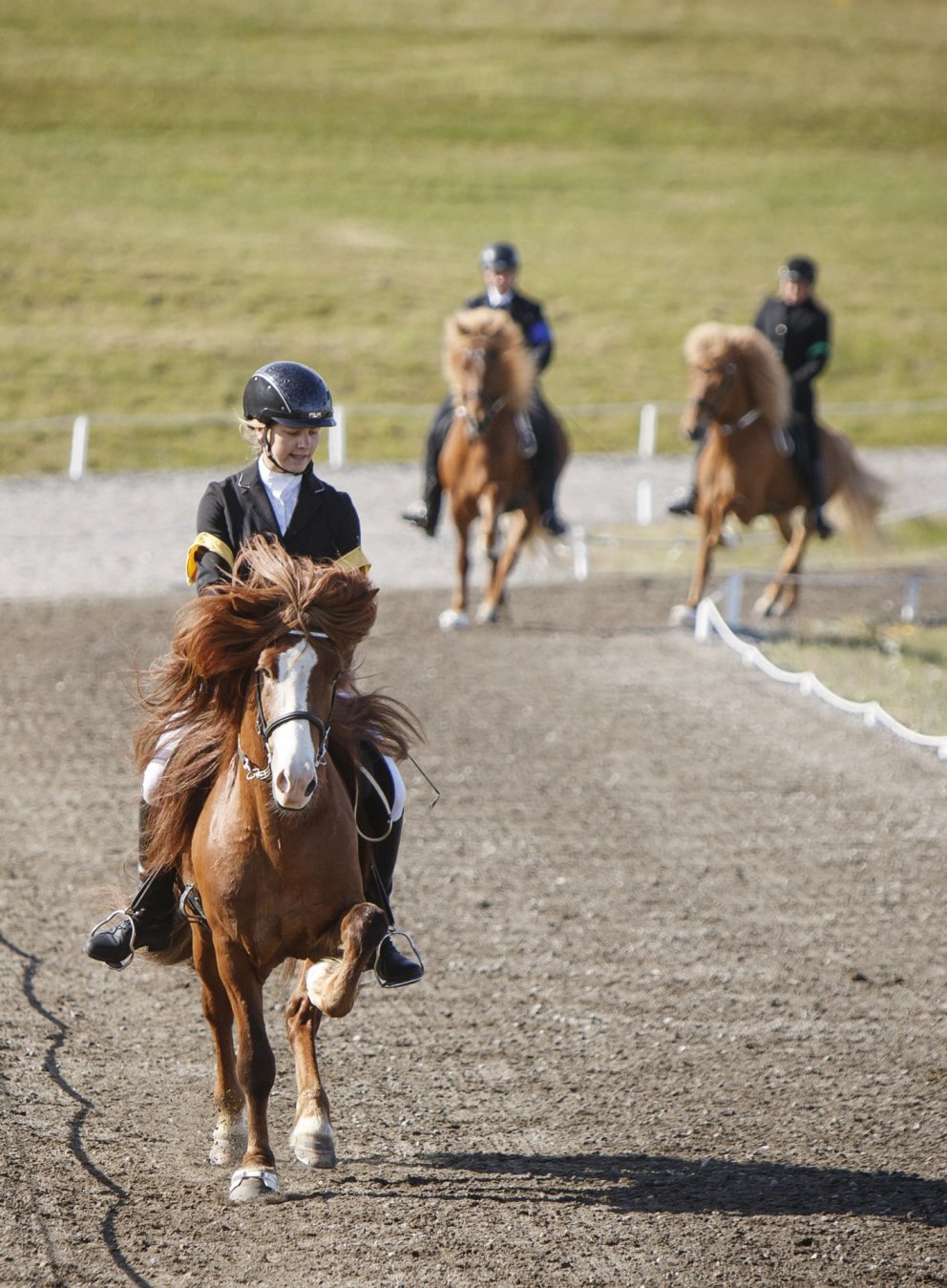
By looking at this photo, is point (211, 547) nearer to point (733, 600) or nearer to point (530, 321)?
point (733, 600)

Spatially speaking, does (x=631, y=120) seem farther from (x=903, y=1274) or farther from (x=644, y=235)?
(x=903, y=1274)

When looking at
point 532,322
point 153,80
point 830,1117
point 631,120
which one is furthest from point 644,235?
point 830,1117

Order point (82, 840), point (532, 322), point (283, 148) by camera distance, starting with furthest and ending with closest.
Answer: point (283, 148) → point (532, 322) → point (82, 840)

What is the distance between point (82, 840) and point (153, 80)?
44.4m

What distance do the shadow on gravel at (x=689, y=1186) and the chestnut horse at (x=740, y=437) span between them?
30.3 ft

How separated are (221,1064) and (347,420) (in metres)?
24.8

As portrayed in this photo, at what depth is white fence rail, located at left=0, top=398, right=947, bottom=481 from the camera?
72.6 ft

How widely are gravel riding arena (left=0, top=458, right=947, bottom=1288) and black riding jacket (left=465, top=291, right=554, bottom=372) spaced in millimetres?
4405

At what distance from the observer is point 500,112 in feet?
163

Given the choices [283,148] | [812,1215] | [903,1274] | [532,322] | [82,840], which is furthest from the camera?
[283,148]

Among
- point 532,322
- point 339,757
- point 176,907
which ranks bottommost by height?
point 176,907

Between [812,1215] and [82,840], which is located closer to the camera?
[812,1215]

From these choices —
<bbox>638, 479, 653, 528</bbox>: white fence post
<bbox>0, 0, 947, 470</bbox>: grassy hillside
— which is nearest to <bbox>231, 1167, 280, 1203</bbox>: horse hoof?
<bbox>638, 479, 653, 528</bbox>: white fence post

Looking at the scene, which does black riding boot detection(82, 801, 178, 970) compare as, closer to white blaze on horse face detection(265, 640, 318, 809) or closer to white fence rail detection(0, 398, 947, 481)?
white blaze on horse face detection(265, 640, 318, 809)
